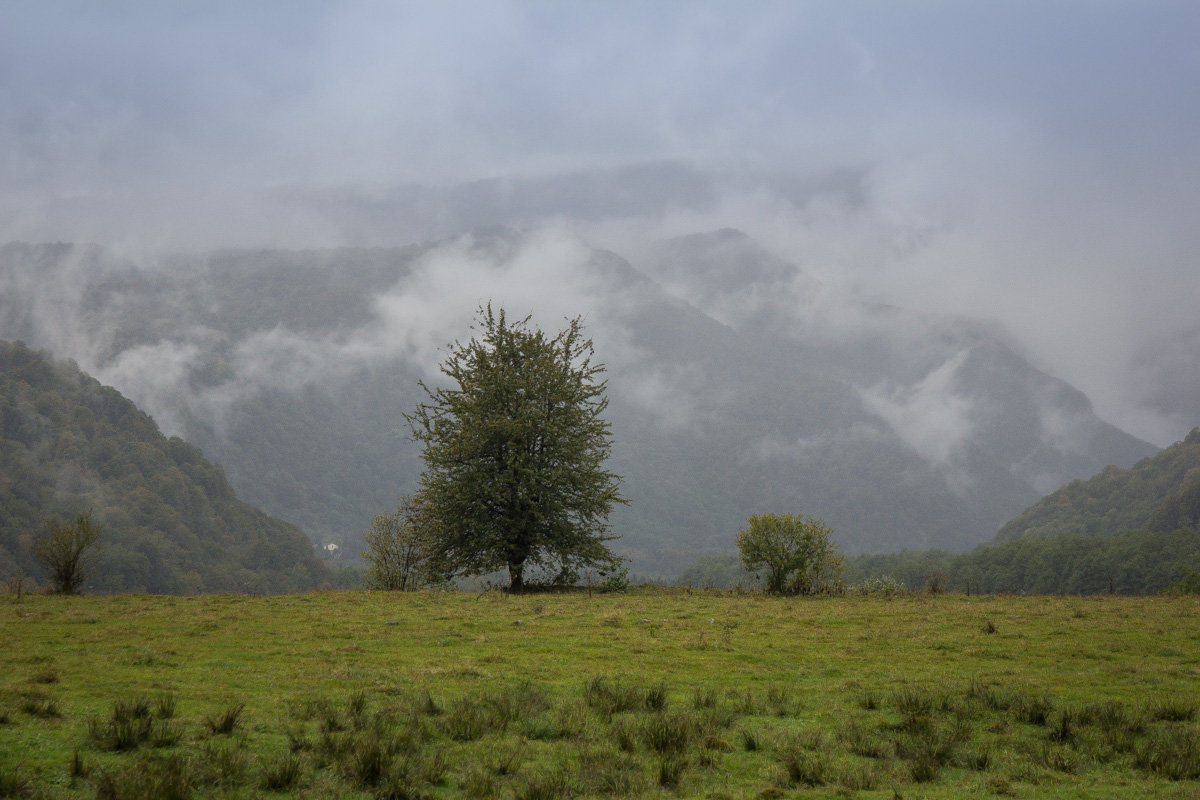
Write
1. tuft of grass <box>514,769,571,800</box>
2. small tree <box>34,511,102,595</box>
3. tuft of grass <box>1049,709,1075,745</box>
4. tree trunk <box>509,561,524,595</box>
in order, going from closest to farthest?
tuft of grass <box>514,769,571,800</box> → tuft of grass <box>1049,709,1075,745</box> → small tree <box>34,511,102,595</box> → tree trunk <box>509,561,524,595</box>

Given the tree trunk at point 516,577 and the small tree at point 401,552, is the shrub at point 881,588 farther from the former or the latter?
the small tree at point 401,552

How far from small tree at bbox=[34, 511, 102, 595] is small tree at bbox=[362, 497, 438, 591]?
478 inches

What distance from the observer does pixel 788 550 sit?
101ft

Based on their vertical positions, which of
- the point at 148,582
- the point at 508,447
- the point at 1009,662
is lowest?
the point at 148,582

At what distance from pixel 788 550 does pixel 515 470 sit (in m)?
12.0

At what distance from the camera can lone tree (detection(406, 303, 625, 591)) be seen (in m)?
31.4

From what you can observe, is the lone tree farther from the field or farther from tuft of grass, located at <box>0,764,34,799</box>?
tuft of grass, located at <box>0,764,34,799</box>

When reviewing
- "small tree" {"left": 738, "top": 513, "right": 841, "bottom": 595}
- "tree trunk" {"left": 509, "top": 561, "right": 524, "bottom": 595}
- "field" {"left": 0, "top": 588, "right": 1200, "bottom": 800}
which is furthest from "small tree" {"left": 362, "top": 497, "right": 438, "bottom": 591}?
"small tree" {"left": 738, "top": 513, "right": 841, "bottom": 595}

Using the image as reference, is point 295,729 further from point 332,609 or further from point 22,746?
point 332,609

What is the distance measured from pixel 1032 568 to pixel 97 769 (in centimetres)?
16902

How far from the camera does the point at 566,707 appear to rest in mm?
11070

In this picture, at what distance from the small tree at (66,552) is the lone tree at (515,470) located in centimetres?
1225

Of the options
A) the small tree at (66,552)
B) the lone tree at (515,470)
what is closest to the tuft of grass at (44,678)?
the small tree at (66,552)

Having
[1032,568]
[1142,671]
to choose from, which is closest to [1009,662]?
[1142,671]
